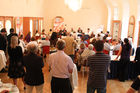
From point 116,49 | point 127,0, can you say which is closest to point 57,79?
point 116,49

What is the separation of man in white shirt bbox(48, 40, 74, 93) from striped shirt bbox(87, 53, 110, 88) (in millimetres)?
382

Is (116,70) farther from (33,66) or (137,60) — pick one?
(33,66)

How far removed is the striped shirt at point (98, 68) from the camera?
3154 millimetres

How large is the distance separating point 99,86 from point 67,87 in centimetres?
59

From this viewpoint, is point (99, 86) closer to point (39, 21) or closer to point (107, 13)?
point (39, 21)

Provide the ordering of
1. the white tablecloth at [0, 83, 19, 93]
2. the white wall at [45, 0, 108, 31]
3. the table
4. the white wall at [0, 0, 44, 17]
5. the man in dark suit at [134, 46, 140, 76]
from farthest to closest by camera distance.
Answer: the white wall at [45, 0, 108, 31], the white wall at [0, 0, 44, 17], the table, the man in dark suit at [134, 46, 140, 76], the white tablecloth at [0, 83, 19, 93]

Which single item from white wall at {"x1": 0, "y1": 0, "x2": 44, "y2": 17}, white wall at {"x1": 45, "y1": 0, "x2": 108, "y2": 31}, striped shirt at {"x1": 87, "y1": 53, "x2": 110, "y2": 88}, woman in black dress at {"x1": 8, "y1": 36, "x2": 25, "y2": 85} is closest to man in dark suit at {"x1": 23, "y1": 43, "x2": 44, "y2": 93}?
striped shirt at {"x1": 87, "y1": 53, "x2": 110, "y2": 88}

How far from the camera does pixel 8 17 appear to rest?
906cm

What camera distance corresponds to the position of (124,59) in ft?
19.4

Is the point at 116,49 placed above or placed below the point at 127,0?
below

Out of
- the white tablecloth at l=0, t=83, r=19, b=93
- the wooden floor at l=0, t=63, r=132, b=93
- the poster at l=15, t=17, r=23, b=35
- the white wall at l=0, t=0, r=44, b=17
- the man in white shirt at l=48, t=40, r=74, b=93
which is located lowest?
the wooden floor at l=0, t=63, r=132, b=93

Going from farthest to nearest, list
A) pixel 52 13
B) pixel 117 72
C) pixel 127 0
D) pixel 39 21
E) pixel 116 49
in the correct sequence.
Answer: pixel 52 13 → pixel 39 21 → pixel 127 0 → pixel 116 49 → pixel 117 72

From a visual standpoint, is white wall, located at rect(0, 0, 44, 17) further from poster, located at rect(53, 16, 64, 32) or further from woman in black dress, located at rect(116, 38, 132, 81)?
woman in black dress, located at rect(116, 38, 132, 81)

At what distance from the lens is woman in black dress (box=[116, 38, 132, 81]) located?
19.1 ft
